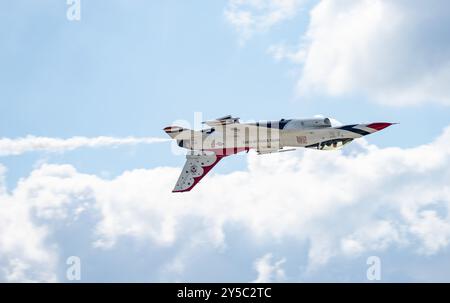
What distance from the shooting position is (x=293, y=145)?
78.2 m

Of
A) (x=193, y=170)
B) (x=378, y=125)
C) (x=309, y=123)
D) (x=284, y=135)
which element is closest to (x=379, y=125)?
(x=378, y=125)

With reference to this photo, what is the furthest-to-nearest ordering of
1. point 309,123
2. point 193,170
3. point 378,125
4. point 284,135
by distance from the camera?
point 193,170 → point 284,135 → point 309,123 → point 378,125

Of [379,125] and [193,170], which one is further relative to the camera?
[193,170]

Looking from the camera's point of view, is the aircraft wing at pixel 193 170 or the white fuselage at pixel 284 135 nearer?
the white fuselage at pixel 284 135

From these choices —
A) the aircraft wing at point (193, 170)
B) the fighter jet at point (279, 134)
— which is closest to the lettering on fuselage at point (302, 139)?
the fighter jet at point (279, 134)

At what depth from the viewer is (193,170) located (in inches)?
3307

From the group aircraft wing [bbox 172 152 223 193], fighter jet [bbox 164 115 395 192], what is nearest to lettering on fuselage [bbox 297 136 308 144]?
fighter jet [bbox 164 115 395 192]

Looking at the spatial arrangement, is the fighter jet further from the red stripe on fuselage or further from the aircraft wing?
the aircraft wing

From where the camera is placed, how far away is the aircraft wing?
274 ft

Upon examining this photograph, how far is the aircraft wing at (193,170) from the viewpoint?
83.6m

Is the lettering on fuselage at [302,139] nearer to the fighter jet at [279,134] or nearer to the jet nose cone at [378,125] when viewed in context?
the fighter jet at [279,134]

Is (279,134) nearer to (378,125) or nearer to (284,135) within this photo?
(284,135)
